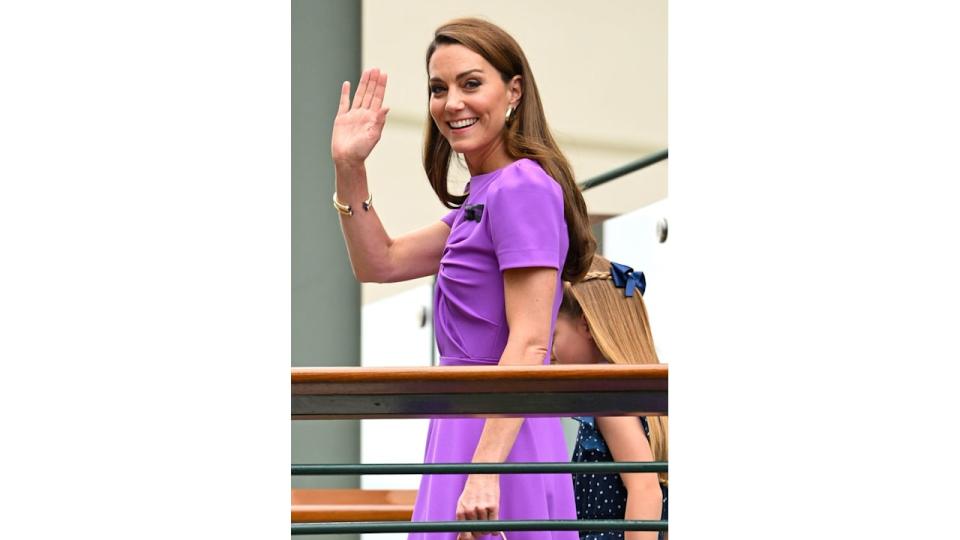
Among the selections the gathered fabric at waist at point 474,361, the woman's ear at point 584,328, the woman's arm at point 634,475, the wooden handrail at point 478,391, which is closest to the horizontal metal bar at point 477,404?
the wooden handrail at point 478,391

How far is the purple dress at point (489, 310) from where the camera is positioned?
8.91ft

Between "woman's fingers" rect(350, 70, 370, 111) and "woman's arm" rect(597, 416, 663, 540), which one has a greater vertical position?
"woman's fingers" rect(350, 70, 370, 111)

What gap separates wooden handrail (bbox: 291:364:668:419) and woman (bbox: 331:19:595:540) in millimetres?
240

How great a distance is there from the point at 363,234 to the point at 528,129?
1.35 feet

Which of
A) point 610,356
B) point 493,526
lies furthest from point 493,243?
point 610,356

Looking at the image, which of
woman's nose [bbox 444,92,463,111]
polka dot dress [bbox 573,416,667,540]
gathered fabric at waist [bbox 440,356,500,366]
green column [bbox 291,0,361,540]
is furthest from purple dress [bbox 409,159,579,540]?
green column [bbox 291,0,361,540]

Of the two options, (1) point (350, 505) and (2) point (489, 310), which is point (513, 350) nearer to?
(2) point (489, 310)

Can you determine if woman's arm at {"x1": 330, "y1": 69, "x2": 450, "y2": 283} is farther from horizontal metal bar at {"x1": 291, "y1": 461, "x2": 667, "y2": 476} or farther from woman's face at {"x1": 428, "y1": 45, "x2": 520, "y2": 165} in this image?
horizontal metal bar at {"x1": 291, "y1": 461, "x2": 667, "y2": 476}

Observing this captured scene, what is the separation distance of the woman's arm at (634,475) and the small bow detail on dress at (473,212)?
91 centimetres

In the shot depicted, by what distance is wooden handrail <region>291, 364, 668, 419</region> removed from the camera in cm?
236
